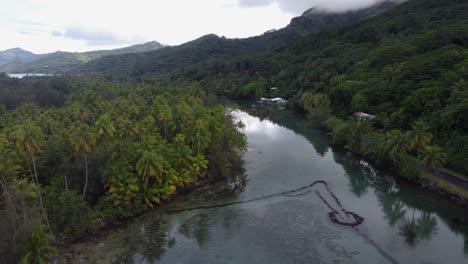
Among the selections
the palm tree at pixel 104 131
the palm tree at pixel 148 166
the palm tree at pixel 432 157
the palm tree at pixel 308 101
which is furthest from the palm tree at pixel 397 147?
the palm tree at pixel 308 101

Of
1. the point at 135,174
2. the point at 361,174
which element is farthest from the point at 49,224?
the point at 361,174

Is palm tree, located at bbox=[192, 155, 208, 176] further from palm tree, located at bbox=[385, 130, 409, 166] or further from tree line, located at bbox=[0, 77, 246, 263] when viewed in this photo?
palm tree, located at bbox=[385, 130, 409, 166]

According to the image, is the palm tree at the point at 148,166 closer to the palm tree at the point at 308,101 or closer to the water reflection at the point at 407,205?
the water reflection at the point at 407,205

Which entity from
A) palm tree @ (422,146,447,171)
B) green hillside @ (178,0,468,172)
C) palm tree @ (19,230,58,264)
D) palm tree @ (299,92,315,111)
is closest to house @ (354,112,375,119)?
green hillside @ (178,0,468,172)

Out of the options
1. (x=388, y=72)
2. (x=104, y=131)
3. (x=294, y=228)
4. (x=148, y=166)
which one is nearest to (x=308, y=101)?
(x=388, y=72)

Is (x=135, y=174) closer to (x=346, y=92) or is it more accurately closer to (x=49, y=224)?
(x=49, y=224)

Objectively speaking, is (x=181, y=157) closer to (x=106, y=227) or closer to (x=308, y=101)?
(x=106, y=227)
